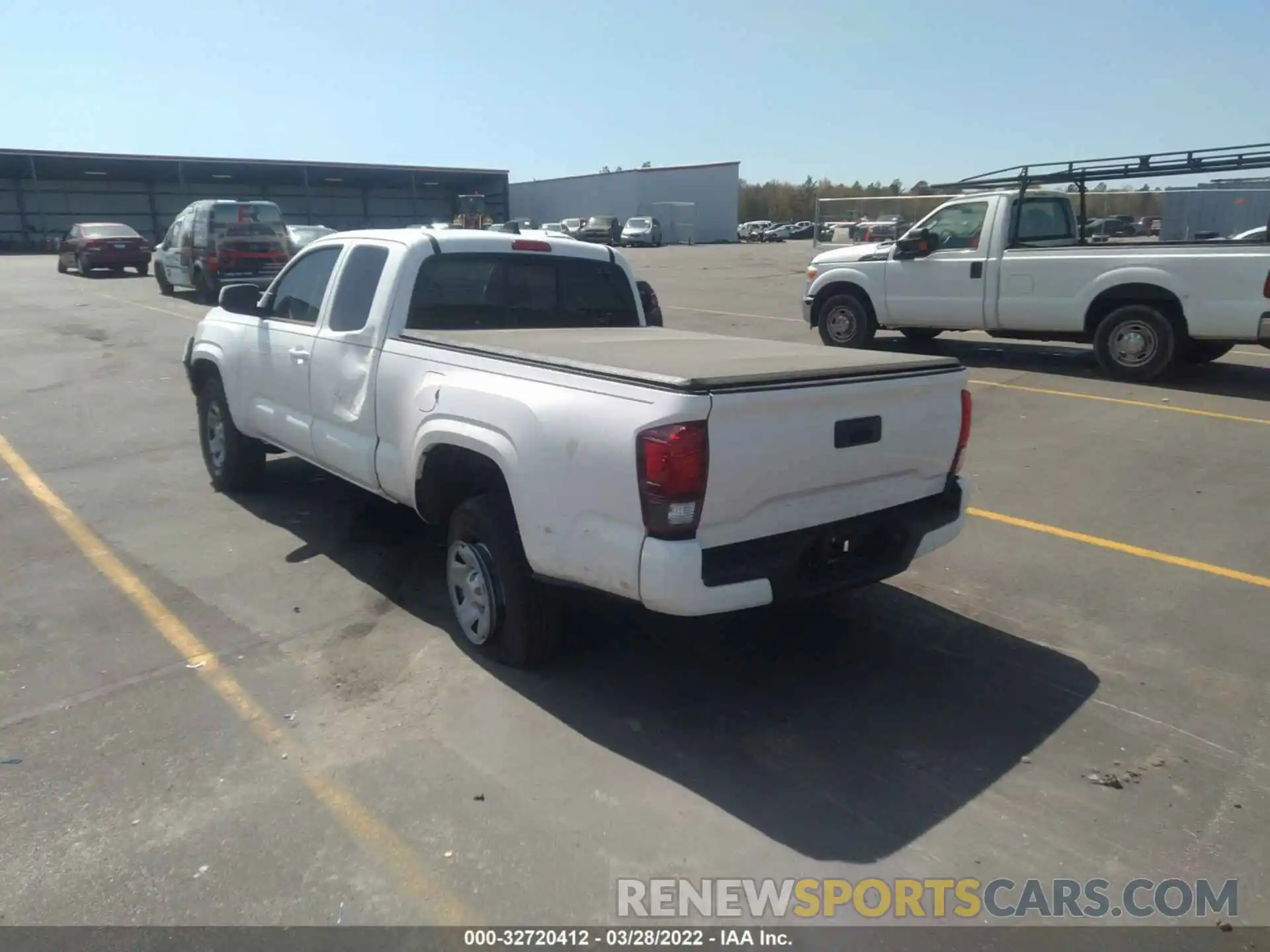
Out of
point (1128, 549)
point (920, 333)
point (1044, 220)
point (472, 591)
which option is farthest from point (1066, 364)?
point (472, 591)

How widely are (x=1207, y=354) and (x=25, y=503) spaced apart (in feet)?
39.2

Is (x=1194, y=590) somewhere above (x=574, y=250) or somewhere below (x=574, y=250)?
below

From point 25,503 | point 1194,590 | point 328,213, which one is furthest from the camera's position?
point 328,213

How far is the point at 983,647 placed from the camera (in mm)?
4535

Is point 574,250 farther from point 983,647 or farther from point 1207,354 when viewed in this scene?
point 1207,354

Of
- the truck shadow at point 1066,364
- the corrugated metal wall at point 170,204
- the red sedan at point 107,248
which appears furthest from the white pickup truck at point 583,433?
the corrugated metal wall at point 170,204

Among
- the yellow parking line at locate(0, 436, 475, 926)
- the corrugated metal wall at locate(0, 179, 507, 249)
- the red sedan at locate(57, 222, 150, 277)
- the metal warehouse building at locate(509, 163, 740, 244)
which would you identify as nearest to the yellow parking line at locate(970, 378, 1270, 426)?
the yellow parking line at locate(0, 436, 475, 926)

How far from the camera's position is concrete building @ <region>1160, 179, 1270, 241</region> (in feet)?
33.5

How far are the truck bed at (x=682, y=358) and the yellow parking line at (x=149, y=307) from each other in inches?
573

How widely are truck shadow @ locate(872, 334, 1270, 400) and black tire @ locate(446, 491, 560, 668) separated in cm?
871

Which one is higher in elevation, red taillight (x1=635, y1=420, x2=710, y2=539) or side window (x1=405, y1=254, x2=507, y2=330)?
side window (x1=405, y1=254, x2=507, y2=330)

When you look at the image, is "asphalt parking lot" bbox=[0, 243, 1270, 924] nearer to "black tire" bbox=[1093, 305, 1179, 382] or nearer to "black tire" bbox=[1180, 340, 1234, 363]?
"black tire" bbox=[1093, 305, 1179, 382]

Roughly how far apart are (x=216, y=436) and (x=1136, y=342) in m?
9.19

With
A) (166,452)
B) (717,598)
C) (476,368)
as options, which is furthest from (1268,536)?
(166,452)
